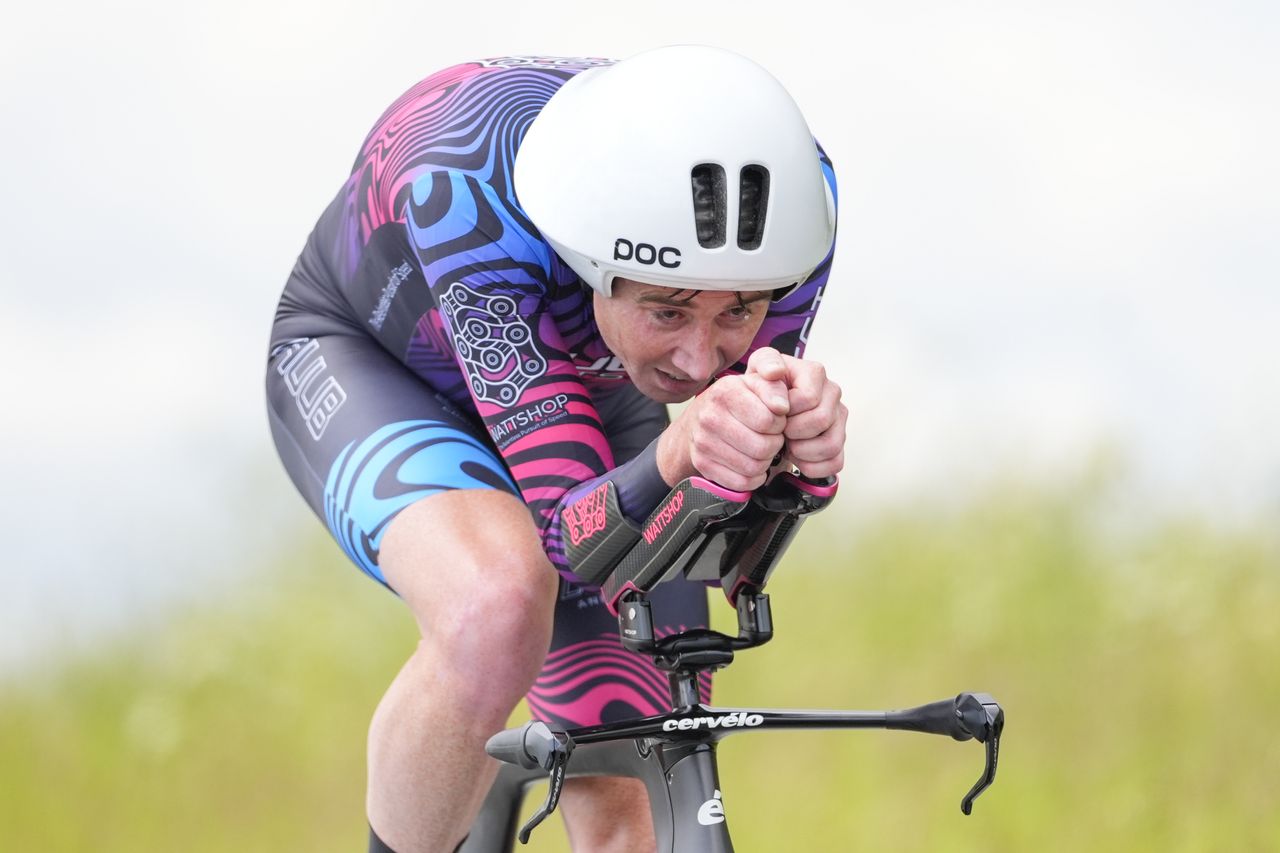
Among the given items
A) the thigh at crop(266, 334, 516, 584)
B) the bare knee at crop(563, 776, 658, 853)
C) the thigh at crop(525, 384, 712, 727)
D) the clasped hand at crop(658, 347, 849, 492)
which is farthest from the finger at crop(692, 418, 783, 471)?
the bare knee at crop(563, 776, 658, 853)

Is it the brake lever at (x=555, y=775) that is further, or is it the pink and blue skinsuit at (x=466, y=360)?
the pink and blue skinsuit at (x=466, y=360)

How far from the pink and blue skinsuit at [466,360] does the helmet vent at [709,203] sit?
0.77 feet

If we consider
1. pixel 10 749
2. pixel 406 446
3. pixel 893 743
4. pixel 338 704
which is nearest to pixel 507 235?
pixel 406 446

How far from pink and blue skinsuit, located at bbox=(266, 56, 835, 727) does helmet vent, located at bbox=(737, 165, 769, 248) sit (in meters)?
0.17

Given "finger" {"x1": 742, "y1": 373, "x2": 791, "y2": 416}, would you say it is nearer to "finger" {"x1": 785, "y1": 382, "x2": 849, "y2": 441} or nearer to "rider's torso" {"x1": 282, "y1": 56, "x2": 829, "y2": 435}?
"finger" {"x1": 785, "y1": 382, "x2": 849, "y2": 441}

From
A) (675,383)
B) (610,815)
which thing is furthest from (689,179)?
(610,815)

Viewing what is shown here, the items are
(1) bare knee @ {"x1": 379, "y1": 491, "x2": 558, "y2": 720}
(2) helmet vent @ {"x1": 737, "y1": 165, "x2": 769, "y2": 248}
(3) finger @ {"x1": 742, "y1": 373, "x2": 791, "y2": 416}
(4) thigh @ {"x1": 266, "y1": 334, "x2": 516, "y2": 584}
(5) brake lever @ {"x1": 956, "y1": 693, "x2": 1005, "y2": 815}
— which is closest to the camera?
(3) finger @ {"x1": 742, "y1": 373, "x2": 791, "y2": 416}

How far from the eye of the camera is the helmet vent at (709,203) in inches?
97.3

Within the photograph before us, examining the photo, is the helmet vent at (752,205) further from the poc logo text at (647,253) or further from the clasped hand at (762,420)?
the clasped hand at (762,420)

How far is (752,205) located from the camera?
8.23 ft

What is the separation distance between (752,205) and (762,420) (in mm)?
546

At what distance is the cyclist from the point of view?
246 cm

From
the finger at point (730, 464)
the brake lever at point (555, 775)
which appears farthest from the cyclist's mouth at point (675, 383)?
the brake lever at point (555, 775)

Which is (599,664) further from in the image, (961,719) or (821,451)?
(821,451)
